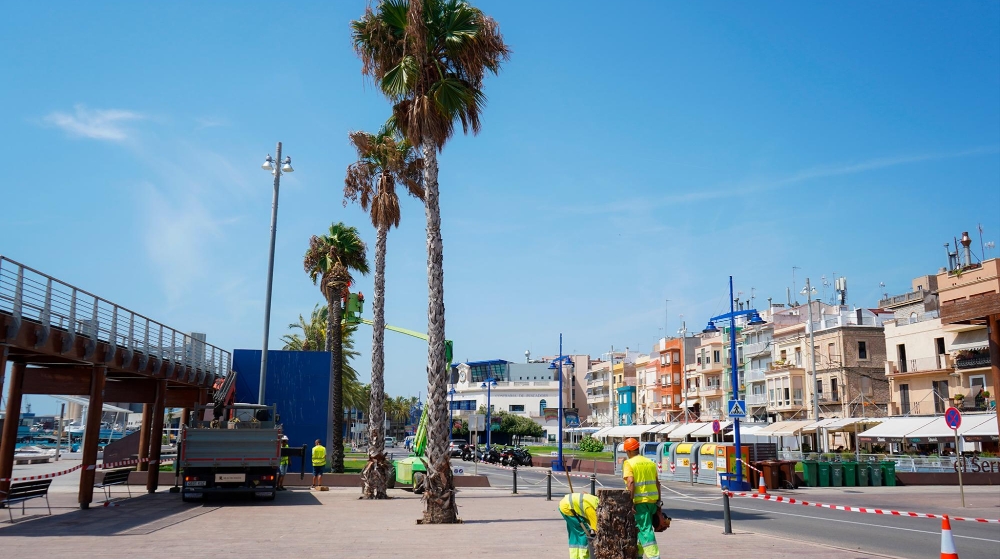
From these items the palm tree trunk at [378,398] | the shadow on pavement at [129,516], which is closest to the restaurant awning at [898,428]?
the palm tree trunk at [378,398]

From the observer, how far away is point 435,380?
16.7m

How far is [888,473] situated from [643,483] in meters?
27.0

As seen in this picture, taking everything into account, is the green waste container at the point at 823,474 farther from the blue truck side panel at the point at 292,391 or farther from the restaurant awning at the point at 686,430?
the blue truck side panel at the point at 292,391

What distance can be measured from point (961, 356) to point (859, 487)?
24.5 metres

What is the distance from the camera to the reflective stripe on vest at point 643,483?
945 centimetres

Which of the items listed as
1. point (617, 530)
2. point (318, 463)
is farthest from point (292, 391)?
point (617, 530)

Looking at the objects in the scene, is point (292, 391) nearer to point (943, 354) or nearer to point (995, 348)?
point (995, 348)

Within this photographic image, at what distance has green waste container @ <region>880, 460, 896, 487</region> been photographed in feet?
105

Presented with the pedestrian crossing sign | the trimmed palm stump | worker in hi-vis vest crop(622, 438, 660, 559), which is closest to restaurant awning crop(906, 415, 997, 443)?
the pedestrian crossing sign

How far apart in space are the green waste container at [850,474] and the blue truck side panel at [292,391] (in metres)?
22.2

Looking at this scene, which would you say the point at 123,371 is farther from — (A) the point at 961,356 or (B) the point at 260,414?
(A) the point at 961,356

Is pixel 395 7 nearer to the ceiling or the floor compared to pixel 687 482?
nearer to the ceiling

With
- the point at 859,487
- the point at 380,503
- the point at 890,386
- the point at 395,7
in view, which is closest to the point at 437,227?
the point at 395,7

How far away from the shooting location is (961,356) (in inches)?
1983
